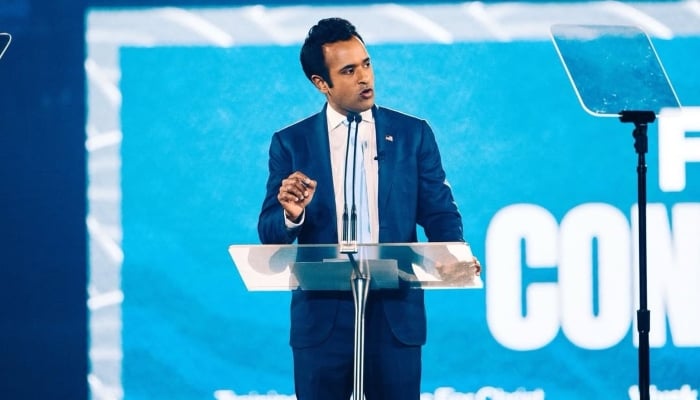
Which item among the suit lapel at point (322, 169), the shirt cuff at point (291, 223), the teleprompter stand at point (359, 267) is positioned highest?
the suit lapel at point (322, 169)

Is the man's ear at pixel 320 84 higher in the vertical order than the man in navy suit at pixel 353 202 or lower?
higher

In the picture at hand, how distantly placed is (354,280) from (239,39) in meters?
1.95

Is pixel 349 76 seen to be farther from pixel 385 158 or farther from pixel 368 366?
pixel 368 366

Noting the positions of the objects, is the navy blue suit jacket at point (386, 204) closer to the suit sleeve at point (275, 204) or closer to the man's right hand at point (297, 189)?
the suit sleeve at point (275, 204)

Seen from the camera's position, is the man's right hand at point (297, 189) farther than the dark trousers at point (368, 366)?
No

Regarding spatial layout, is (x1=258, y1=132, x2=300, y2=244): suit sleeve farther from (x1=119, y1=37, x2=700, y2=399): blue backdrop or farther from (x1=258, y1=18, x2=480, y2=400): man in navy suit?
(x1=119, y1=37, x2=700, y2=399): blue backdrop

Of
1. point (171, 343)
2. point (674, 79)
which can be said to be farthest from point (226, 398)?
point (674, 79)

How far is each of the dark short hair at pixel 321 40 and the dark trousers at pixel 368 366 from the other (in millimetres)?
1088

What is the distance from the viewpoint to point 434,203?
467cm

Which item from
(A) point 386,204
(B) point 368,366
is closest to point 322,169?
(A) point 386,204

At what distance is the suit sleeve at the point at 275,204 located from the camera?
427cm

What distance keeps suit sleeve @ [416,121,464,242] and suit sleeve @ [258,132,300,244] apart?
21.8 inches

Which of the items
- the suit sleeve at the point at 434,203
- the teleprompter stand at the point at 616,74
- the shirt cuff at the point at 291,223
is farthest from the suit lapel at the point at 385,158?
the teleprompter stand at the point at 616,74

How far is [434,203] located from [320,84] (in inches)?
28.6
